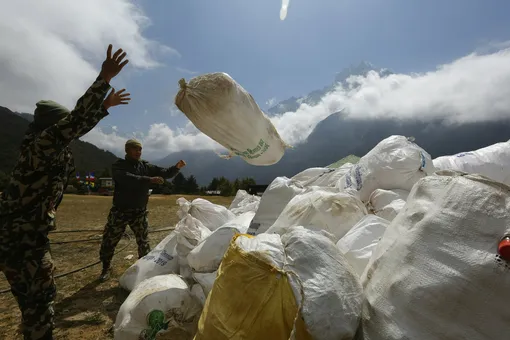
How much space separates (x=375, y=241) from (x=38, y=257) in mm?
1760

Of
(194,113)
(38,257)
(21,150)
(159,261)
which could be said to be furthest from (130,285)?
(194,113)

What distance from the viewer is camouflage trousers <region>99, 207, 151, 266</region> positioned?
2889 mm

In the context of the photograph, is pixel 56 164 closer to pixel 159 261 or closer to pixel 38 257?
pixel 38 257

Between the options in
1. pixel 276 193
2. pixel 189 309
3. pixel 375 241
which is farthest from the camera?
pixel 276 193

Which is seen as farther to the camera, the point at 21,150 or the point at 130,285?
the point at 130,285

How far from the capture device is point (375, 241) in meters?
1.36

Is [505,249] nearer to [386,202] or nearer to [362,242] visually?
[362,242]

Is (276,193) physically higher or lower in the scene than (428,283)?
higher

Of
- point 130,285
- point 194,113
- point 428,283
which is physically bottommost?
point 130,285

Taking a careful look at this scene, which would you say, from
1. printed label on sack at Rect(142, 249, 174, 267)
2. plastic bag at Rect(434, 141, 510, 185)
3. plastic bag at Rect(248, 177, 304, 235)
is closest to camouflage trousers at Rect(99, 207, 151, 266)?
printed label on sack at Rect(142, 249, 174, 267)

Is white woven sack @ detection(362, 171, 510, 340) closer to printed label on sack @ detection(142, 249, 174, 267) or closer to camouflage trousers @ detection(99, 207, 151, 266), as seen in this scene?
printed label on sack @ detection(142, 249, 174, 267)

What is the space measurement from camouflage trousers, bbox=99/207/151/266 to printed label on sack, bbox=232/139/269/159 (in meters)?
1.35

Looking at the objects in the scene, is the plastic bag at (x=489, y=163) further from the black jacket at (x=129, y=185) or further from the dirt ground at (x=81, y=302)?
the black jacket at (x=129, y=185)

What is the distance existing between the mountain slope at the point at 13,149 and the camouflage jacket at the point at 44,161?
136ft
